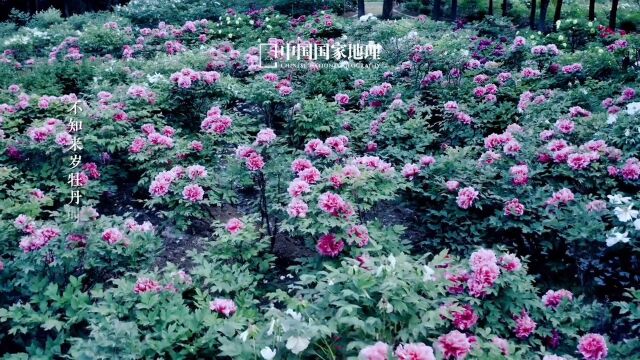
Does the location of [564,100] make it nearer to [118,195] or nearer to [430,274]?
[430,274]

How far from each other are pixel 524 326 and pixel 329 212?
120 cm

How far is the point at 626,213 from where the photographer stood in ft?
10.1

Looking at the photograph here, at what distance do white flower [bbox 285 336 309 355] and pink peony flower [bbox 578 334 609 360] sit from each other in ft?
4.82

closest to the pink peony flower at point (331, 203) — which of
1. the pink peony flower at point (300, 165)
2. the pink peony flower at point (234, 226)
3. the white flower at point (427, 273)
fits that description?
the pink peony flower at point (300, 165)

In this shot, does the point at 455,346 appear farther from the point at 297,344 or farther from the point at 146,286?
the point at 146,286

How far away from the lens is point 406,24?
10555 mm

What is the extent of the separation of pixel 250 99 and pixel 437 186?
251cm

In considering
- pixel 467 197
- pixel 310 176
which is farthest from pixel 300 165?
pixel 467 197

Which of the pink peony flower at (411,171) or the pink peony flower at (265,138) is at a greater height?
the pink peony flower at (265,138)

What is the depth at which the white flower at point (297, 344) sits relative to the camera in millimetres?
1890

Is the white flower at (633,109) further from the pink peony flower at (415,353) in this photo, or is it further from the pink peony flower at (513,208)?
the pink peony flower at (415,353)

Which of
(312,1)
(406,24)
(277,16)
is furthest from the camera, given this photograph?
(312,1)

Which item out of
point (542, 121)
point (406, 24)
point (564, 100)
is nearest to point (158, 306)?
point (542, 121)

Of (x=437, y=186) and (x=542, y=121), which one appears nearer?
(x=437, y=186)
